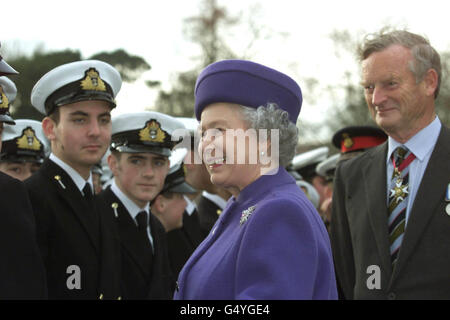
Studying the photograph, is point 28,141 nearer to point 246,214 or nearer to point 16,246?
point 16,246

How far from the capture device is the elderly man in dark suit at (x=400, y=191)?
12.3ft

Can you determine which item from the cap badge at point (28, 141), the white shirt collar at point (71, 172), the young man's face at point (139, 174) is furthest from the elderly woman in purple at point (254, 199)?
the cap badge at point (28, 141)

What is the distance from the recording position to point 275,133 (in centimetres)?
288

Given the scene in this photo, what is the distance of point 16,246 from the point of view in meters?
3.28

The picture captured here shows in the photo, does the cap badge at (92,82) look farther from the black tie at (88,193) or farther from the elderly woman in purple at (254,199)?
the elderly woman in purple at (254,199)

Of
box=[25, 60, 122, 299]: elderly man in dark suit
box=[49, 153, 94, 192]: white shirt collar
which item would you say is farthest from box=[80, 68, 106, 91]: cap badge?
box=[49, 153, 94, 192]: white shirt collar

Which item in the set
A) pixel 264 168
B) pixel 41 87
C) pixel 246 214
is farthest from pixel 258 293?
pixel 41 87

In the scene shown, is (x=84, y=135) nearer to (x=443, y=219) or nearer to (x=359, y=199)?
(x=359, y=199)

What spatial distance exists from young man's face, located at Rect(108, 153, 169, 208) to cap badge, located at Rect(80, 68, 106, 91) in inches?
31.4

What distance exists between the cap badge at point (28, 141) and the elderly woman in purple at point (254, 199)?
301 centimetres

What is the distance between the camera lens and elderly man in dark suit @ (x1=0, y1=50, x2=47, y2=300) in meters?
3.21

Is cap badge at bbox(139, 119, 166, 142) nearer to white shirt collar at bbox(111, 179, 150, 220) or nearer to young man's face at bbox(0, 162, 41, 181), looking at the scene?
white shirt collar at bbox(111, 179, 150, 220)
